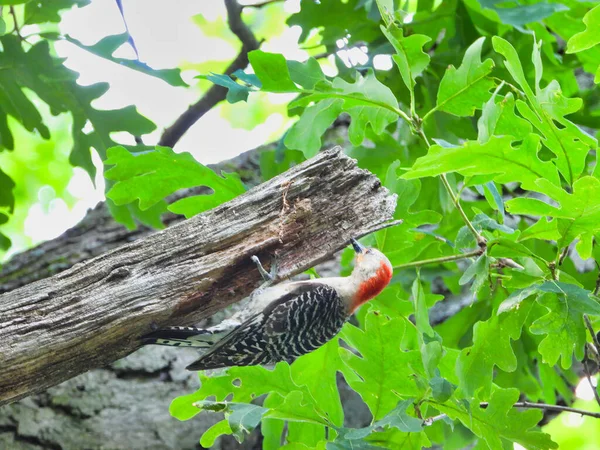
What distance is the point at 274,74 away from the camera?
2.10 meters

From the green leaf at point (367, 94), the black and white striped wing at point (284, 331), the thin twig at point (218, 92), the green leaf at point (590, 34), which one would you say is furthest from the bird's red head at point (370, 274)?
the thin twig at point (218, 92)

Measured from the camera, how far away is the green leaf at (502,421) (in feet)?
6.23

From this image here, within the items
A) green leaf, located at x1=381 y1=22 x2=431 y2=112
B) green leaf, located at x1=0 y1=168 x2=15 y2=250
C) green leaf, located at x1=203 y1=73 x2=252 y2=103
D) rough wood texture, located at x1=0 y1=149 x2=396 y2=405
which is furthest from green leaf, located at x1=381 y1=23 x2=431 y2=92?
green leaf, located at x1=0 y1=168 x2=15 y2=250

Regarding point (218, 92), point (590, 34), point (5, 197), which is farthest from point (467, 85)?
point (5, 197)

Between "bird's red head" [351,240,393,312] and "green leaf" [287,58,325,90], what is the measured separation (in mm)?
568

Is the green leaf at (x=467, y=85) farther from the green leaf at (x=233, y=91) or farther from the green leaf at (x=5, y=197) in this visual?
the green leaf at (x=5, y=197)

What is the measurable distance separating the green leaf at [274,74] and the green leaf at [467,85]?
0.48m

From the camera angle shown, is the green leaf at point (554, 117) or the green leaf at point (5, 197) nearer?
the green leaf at point (554, 117)

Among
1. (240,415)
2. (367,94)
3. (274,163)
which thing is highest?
(367,94)

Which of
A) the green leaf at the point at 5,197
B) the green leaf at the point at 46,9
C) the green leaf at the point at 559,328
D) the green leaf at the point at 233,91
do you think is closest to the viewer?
the green leaf at the point at 559,328

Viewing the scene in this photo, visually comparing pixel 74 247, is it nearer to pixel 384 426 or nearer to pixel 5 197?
pixel 5 197

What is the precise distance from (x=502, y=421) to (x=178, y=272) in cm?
99

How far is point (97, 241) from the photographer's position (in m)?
3.49

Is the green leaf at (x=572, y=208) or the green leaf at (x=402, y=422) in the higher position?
the green leaf at (x=572, y=208)
